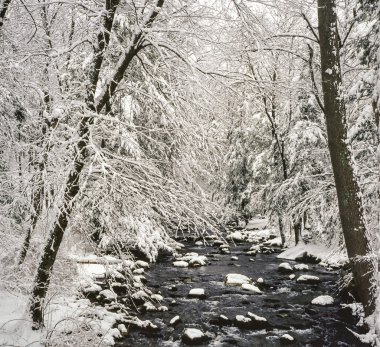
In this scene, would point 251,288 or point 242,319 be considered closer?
point 242,319

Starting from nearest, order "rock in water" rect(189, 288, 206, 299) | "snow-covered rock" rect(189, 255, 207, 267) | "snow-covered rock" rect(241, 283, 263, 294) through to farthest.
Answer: "rock in water" rect(189, 288, 206, 299)
"snow-covered rock" rect(241, 283, 263, 294)
"snow-covered rock" rect(189, 255, 207, 267)

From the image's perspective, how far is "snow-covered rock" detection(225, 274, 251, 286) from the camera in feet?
40.9

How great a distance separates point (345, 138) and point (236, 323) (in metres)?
6.01

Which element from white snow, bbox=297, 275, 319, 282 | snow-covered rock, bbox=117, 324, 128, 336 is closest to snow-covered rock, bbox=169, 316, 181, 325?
snow-covered rock, bbox=117, 324, 128, 336

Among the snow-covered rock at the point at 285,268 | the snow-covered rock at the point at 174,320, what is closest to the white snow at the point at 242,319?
the snow-covered rock at the point at 174,320

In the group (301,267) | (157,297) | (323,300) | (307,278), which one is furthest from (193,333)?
(301,267)

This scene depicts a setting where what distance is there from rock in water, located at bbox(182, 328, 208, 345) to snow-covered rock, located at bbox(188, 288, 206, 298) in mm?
2830

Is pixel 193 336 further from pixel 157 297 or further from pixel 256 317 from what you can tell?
pixel 157 297

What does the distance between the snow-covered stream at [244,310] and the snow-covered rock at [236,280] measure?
0.70 feet

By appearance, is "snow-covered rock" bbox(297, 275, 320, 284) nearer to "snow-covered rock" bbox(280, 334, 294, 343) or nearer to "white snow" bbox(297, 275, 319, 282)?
"white snow" bbox(297, 275, 319, 282)

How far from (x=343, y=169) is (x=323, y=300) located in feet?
22.0

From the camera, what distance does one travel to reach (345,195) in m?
5.33

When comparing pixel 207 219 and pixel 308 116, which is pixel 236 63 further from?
pixel 308 116

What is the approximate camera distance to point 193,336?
804cm
